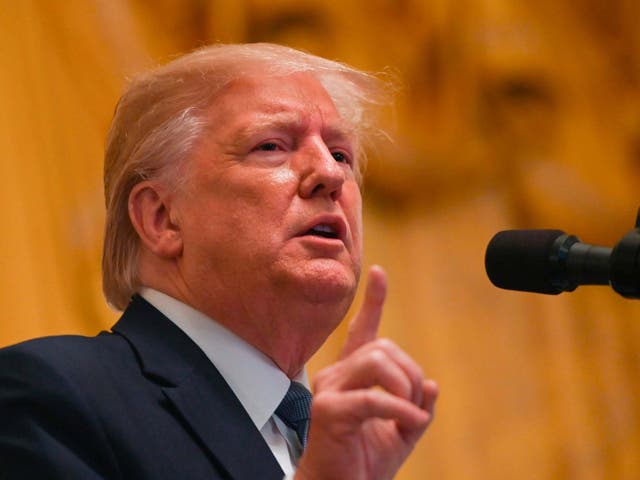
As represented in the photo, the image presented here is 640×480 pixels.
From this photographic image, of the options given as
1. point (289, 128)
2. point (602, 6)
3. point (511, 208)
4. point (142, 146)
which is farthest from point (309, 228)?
point (602, 6)

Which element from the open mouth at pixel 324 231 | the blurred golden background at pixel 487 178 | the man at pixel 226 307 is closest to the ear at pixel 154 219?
the man at pixel 226 307

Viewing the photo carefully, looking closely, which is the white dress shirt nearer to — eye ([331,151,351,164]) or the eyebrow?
the eyebrow

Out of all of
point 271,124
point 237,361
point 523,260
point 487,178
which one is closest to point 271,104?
point 271,124

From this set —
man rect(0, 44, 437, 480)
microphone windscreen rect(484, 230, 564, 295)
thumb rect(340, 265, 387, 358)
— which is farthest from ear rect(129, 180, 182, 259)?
microphone windscreen rect(484, 230, 564, 295)

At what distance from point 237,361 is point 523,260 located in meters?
0.65

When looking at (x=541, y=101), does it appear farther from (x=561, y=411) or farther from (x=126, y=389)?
(x=126, y=389)

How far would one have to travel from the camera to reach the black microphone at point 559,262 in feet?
3.69

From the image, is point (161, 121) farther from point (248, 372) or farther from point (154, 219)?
point (248, 372)

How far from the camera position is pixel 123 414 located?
1.55m

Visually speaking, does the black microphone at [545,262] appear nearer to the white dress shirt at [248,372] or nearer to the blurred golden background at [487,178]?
the white dress shirt at [248,372]

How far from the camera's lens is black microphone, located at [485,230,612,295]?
46.2 inches

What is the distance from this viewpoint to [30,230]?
106 inches

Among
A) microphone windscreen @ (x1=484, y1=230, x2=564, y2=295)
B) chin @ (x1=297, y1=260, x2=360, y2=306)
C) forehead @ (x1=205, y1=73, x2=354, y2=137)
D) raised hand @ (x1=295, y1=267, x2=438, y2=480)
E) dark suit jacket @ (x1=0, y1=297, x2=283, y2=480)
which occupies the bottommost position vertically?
dark suit jacket @ (x1=0, y1=297, x2=283, y2=480)

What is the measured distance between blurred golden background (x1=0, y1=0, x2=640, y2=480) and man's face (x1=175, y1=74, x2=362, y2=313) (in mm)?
1055
